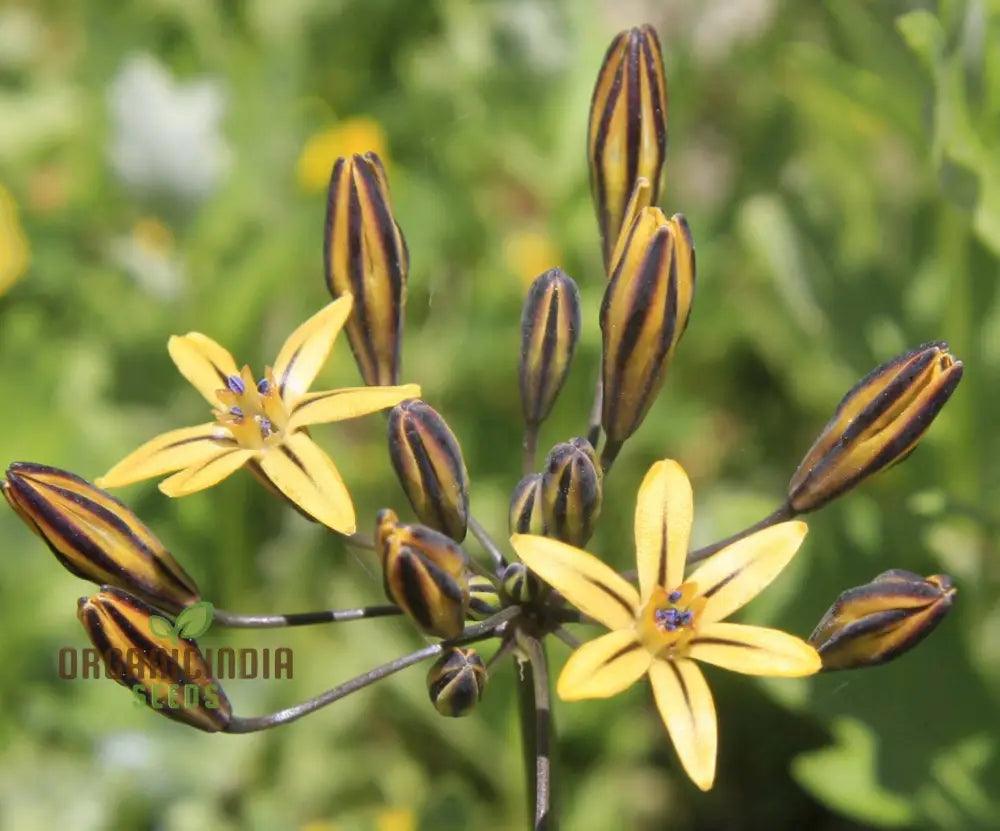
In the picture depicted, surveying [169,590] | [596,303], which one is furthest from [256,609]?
[169,590]

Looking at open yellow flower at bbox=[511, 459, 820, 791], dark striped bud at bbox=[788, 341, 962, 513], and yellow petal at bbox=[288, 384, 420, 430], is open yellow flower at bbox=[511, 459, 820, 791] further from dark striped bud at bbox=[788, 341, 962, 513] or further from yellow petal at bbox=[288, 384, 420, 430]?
yellow petal at bbox=[288, 384, 420, 430]

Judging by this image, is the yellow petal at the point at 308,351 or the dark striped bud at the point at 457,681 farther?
the yellow petal at the point at 308,351

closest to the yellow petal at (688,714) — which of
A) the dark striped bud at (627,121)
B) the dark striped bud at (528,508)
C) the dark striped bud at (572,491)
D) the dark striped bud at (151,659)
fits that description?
the dark striped bud at (572,491)

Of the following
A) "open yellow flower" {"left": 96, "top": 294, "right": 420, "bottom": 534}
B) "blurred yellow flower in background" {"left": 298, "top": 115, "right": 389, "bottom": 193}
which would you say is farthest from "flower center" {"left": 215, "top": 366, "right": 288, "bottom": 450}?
"blurred yellow flower in background" {"left": 298, "top": 115, "right": 389, "bottom": 193}

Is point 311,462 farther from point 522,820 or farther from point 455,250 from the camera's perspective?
point 455,250

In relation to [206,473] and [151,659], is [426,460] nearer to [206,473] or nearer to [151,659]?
[206,473]

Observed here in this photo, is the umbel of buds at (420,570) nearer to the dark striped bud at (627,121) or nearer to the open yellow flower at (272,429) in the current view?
the open yellow flower at (272,429)
